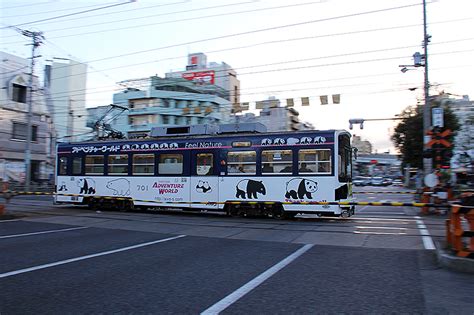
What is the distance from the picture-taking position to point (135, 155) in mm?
17641

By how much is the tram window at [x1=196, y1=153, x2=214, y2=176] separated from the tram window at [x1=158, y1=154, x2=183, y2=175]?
2.77 ft

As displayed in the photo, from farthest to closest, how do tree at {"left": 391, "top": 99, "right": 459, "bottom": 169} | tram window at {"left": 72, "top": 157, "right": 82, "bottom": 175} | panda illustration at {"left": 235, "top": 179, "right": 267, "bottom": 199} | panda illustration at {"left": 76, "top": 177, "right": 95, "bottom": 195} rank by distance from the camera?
tree at {"left": 391, "top": 99, "right": 459, "bottom": 169}, tram window at {"left": 72, "top": 157, "right": 82, "bottom": 175}, panda illustration at {"left": 76, "top": 177, "right": 95, "bottom": 195}, panda illustration at {"left": 235, "top": 179, "right": 267, "bottom": 199}

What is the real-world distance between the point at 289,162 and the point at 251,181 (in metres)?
1.69

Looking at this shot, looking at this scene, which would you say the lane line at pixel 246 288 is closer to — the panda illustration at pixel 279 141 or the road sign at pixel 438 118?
the panda illustration at pixel 279 141

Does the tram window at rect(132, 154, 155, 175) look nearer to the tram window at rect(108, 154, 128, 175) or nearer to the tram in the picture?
the tram

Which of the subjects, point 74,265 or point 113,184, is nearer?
point 74,265

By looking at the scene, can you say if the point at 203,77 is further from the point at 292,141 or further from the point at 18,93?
the point at 292,141

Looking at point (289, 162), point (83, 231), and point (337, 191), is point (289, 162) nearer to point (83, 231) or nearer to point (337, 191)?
point (337, 191)

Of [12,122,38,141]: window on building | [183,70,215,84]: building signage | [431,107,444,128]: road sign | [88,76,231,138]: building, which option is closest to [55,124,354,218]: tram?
[431,107,444,128]: road sign

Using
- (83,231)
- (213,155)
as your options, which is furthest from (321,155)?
(83,231)

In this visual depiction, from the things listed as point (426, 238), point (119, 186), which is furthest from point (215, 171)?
point (426, 238)

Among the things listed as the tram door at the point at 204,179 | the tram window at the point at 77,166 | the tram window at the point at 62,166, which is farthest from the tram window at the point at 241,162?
the tram window at the point at 62,166

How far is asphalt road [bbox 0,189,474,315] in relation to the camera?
4.89 meters

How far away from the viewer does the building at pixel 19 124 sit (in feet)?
124
